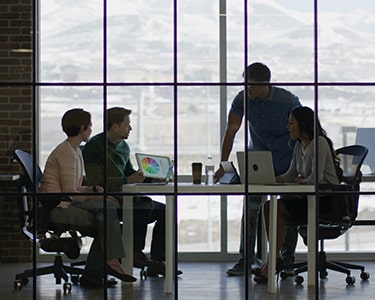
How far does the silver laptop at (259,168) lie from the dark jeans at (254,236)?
0.38 ft

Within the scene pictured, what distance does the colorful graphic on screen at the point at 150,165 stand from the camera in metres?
7.05

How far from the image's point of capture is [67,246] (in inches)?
279

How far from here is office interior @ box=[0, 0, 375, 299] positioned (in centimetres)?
704

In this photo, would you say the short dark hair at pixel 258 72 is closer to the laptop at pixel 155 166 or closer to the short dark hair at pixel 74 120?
the laptop at pixel 155 166

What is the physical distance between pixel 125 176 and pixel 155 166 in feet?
0.64

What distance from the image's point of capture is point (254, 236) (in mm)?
7152

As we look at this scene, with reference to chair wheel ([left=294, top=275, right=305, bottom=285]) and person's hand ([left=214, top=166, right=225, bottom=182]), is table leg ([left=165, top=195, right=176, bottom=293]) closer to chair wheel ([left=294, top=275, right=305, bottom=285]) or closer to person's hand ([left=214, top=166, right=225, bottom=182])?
person's hand ([left=214, top=166, right=225, bottom=182])

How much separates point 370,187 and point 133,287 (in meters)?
1.62

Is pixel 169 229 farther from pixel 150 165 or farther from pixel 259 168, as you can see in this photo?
pixel 259 168

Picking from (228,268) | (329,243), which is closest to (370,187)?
(329,243)

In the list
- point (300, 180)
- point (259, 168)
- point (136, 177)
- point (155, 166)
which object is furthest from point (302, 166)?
point (136, 177)

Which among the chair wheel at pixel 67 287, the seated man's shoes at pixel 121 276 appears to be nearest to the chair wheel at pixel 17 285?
the chair wheel at pixel 67 287

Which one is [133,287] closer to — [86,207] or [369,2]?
[86,207]

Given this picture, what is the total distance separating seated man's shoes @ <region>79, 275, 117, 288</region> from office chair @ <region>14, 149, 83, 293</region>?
1.6 inches
